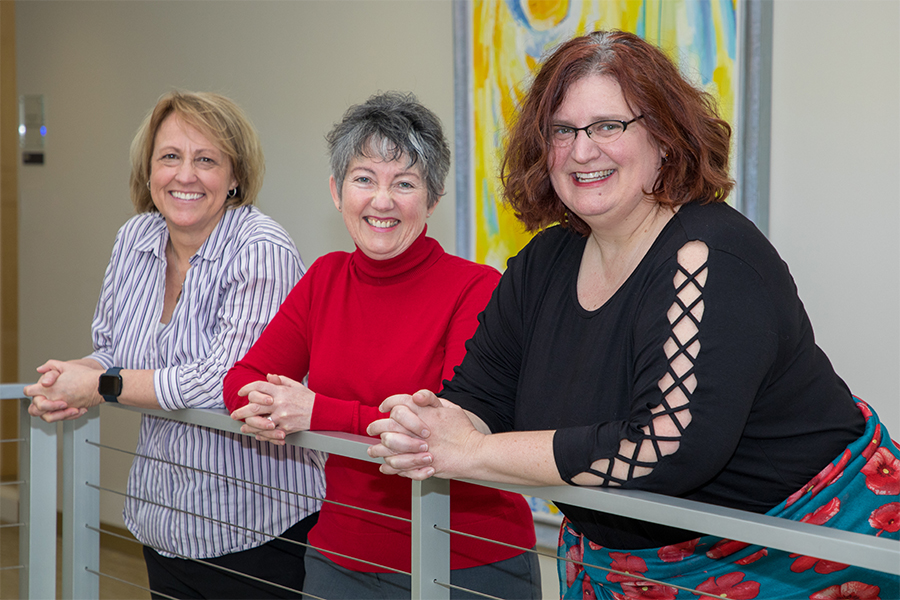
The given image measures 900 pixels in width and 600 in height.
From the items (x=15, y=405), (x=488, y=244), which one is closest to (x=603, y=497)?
(x=488, y=244)

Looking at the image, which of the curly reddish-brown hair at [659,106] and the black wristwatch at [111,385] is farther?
the black wristwatch at [111,385]

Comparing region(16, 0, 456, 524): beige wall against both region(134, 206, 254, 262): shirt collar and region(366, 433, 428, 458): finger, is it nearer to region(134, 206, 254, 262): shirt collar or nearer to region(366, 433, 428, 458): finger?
region(134, 206, 254, 262): shirt collar

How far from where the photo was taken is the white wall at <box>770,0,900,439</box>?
7.32ft

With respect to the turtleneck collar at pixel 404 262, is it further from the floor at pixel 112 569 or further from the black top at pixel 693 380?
the floor at pixel 112 569

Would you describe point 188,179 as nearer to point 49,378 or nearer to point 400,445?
point 49,378

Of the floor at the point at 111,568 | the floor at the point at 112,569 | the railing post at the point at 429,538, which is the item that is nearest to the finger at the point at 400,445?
the railing post at the point at 429,538

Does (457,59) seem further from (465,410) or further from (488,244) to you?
(465,410)

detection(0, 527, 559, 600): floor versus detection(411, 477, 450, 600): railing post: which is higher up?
detection(411, 477, 450, 600): railing post

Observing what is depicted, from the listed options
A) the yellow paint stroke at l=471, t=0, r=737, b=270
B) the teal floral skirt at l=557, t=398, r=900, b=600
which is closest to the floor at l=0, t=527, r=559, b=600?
the yellow paint stroke at l=471, t=0, r=737, b=270

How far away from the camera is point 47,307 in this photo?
4602 millimetres

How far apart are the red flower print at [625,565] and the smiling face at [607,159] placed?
1.66ft

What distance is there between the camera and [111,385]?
1.89 meters

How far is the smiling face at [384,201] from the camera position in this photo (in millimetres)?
1725

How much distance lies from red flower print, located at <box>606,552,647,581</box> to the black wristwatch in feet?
3.64
